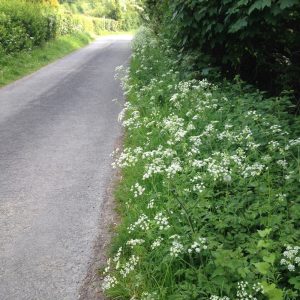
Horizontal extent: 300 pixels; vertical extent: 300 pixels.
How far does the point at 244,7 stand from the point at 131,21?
6130 cm

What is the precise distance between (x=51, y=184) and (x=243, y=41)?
173 inches

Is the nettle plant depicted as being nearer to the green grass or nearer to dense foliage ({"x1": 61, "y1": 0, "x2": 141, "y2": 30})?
the green grass

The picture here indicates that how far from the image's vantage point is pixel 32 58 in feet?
58.5

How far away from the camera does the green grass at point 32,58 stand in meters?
14.3

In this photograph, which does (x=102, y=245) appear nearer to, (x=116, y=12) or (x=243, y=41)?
(x=243, y=41)

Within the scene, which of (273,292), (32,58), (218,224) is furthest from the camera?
(32,58)

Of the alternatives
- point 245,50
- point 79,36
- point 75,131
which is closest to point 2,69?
point 75,131

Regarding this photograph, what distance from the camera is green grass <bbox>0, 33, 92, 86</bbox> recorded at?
14297 mm

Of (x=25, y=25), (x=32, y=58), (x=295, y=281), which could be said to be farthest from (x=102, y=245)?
(x=25, y=25)

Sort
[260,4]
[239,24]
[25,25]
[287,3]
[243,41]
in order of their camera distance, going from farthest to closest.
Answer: [25,25] < [243,41] < [239,24] < [260,4] < [287,3]

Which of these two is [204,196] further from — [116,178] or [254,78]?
[254,78]

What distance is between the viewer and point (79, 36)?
30.7 metres

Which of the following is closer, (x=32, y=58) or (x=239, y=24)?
(x=239, y=24)

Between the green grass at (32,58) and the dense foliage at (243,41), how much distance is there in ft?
26.0
